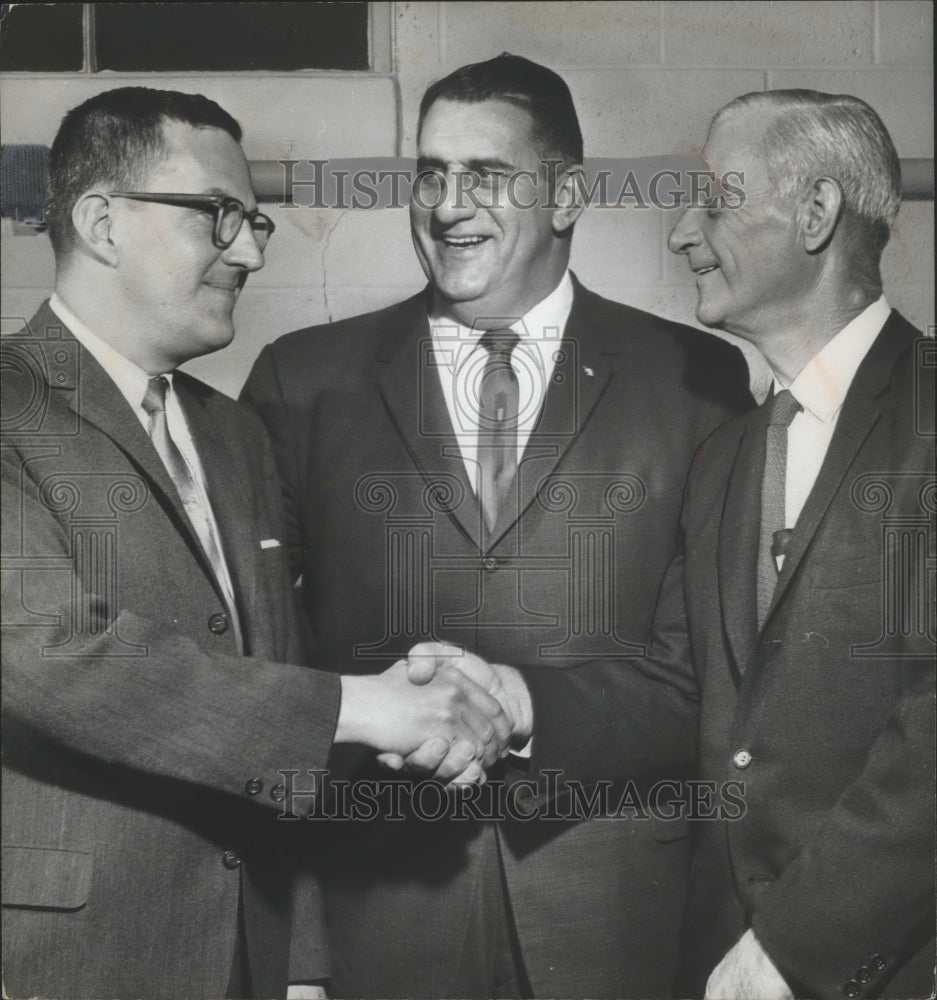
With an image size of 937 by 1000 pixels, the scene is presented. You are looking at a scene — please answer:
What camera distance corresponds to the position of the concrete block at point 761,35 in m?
2.32

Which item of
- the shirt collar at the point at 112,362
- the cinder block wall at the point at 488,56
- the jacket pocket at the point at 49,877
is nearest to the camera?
the jacket pocket at the point at 49,877

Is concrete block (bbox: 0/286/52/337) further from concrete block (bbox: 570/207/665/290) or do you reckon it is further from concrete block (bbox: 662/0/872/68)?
concrete block (bbox: 662/0/872/68)

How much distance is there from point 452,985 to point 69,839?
0.72 m

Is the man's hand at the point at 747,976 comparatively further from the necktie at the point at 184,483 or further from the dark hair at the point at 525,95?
the dark hair at the point at 525,95

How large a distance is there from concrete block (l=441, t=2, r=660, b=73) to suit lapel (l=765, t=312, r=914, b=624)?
71 cm

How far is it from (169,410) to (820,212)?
1.22 metres

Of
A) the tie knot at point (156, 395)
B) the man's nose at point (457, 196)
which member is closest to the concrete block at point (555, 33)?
the man's nose at point (457, 196)

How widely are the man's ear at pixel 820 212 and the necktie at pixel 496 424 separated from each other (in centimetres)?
56

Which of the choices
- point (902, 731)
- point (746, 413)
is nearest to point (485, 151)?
point (746, 413)

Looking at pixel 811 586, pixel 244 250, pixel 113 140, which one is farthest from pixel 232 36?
pixel 811 586

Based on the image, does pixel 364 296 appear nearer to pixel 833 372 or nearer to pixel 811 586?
pixel 833 372

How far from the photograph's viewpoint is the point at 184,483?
222 centimetres

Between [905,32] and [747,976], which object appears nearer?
[747,976]

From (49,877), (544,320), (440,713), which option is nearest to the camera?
(49,877)
